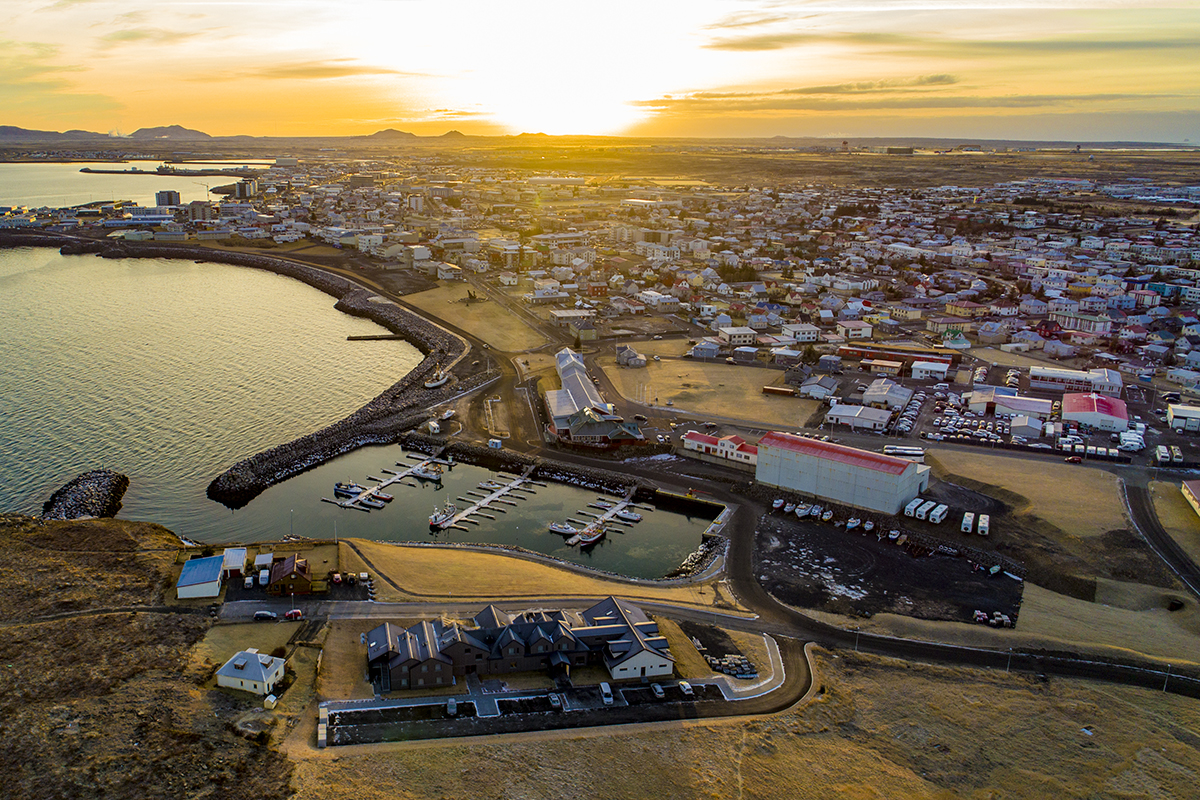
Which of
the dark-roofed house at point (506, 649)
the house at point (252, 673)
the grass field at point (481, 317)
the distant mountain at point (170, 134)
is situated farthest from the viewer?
the distant mountain at point (170, 134)

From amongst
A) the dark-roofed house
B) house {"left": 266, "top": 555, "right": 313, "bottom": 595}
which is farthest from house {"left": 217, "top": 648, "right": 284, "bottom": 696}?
house {"left": 266, "top": 555, "right": 313, "bottom": 595}

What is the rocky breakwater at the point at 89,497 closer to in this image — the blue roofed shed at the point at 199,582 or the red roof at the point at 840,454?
the blue roofed shed at the point at 199,582

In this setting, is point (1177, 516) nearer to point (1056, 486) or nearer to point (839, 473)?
point (1056, 486)

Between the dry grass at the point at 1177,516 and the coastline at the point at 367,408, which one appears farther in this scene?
the coastline at the point at 367,408

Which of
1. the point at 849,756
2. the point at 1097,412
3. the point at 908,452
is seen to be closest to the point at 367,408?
the point at 908,452

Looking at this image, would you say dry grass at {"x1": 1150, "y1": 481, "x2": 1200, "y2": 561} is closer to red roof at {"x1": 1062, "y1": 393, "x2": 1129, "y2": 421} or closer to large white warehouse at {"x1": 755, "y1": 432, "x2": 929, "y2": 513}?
red roof at {"x1": 1062, "y1": 393, "x2": 1129, "y2": 421}

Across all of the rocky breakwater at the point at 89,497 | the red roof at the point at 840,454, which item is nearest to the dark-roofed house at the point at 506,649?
the red roof at the point at 840,454

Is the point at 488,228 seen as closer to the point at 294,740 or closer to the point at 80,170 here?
the point at 294,740
